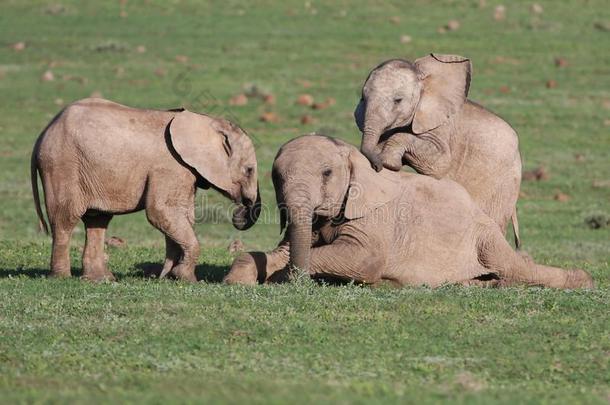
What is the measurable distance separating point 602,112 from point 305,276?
21473 mm

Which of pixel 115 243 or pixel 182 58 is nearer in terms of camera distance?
pixel 115 243

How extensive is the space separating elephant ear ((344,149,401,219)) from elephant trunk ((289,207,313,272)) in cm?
59

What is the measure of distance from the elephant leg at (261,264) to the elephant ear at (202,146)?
3.20 feet

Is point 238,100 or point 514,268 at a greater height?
point 514,268

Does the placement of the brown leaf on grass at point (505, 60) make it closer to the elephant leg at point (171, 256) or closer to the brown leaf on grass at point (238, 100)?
the brown leaf on grass at point (238, 100)

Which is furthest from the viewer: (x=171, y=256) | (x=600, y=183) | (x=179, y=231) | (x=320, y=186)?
(x=600, y=183)

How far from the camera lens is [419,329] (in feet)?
Answer: 34.7

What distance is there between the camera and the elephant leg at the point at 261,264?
12.5m

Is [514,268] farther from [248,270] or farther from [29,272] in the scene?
[29,272]

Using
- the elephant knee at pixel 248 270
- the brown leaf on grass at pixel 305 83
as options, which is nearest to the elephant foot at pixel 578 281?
the elephant knee at pixel 248 270

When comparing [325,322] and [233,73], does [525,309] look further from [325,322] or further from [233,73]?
[233,73]

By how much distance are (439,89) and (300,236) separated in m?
2.61

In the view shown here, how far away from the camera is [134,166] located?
12945 millimetres

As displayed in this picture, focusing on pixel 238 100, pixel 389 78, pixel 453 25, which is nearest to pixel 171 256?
pixel 389 78
